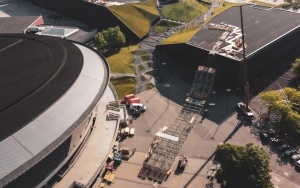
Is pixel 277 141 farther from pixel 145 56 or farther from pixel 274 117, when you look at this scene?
pixel 145 56

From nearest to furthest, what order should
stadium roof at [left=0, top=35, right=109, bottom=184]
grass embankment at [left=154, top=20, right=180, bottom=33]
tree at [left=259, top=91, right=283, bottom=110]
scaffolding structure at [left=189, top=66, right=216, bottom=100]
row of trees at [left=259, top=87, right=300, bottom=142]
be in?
stadium roof at [left=0, top=35, right=109, bottom=184]
row of trees at [left=259, top=87, right=300, bottom=142]
tree at [left=259, top=91, right=283, bottom=110]
scaffolding structure at [left=189, top=66, right=216, bottom=100]
grass embankment at [left=154, top=20, right=180, bottom=33]

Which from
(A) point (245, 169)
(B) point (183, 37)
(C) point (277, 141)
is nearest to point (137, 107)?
(B) point (183, 37)

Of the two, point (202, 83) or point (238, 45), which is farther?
point (238, 45)

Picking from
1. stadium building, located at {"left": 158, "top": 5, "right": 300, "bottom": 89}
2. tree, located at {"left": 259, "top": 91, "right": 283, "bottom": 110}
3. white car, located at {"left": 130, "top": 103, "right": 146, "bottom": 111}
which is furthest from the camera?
stadium building, located at {"left": 158, "top": 5, "right": 300, "bottom": 89}

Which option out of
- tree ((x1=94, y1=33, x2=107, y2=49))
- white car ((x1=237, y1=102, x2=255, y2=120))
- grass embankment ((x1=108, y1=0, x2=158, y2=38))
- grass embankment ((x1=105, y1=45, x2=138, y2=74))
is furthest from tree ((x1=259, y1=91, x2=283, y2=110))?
tree ((x1=94, y1=33, x2=107, y2=49))

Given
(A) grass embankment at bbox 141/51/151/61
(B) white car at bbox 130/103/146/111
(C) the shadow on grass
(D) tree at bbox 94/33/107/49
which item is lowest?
(B) white car at bbox 130/103/146/111

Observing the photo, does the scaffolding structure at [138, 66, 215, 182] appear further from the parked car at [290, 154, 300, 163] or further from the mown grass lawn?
the parked car at [290, 154, 300, 163]

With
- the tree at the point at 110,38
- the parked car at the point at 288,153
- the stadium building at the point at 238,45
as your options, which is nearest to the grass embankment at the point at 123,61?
the tree at the point at 110,38
